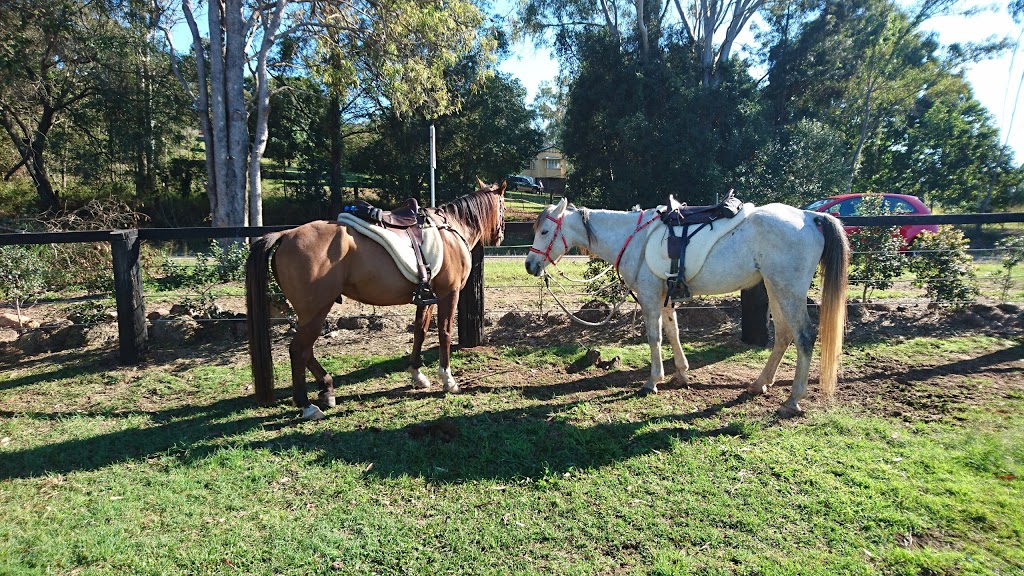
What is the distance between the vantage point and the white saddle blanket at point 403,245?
421cm

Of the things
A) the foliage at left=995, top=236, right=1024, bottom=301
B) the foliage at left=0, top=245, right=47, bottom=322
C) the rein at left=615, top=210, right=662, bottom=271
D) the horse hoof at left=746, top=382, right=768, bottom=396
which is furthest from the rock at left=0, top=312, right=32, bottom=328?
the foliage at left=995, top=236, right=1024, bottom=301

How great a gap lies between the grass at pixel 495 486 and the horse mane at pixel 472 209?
173cm

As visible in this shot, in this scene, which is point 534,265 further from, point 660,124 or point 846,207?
point 660,124

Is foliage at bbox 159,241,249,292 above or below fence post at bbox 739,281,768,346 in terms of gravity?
above

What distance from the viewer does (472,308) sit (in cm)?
584

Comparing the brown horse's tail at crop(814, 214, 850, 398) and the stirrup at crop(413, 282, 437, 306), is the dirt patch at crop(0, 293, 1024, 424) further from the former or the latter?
the stirrup at crop(413, 282, 437, 306)

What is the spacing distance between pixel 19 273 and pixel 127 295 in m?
2.67

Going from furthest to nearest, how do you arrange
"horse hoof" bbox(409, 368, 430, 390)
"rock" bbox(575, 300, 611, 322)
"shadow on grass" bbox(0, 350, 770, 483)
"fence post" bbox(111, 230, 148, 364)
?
"rock" bbox(575, 300, 611, 322)
"fence post" bbox(111, 230, 148, 364)
"horse hoof" bbox(409, 368, 430, 390)
"shadow on grass" bbox(0, 350, 770, 483)

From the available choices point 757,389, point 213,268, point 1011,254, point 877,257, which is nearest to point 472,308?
point 757,389

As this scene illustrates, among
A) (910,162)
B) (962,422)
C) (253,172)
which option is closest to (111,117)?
(253,172)

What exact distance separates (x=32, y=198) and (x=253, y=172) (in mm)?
13283

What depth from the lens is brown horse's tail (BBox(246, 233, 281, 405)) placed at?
393 centimetres

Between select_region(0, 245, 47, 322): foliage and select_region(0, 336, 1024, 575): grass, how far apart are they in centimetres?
256

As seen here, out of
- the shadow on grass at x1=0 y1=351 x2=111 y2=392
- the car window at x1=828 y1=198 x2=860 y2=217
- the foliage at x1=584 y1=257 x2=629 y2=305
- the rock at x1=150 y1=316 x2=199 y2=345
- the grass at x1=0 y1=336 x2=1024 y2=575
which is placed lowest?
the grass at x1=0 y1=336 x2=1024 y2=575
